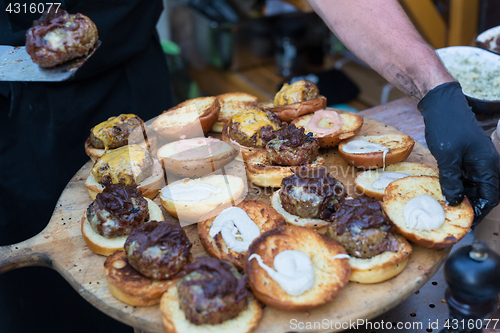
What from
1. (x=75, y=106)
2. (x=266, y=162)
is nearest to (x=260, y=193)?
(x=266, y=162)

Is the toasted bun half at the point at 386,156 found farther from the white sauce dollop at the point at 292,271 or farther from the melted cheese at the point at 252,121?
the white sauce dollop at the point at 292,271

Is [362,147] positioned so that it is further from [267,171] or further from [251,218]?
[251,218]

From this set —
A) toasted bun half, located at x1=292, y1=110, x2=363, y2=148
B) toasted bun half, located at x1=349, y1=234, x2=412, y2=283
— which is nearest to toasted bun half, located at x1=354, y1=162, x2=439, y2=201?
toasted bun half, located at x1=292, y1=110, x2=363, y2=148

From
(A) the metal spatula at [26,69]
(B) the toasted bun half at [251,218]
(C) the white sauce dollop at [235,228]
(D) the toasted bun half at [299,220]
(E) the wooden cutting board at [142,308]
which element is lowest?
(E) the wooden cutting board at [142,308]

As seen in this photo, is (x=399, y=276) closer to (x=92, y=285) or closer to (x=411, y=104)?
(x=92, y=285)

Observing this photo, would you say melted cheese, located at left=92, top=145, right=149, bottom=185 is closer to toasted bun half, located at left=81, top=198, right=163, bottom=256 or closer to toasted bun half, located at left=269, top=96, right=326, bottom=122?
toasted bun half, located at left=81, top=198, right=163, bottom=256

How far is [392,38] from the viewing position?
10.7 feet

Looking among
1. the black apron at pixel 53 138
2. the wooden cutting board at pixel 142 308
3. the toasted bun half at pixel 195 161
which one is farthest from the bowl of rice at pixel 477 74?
the black apron at pixel 53 138

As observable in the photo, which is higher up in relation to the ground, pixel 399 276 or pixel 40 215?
pixel 399 276

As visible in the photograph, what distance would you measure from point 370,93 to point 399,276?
5749mm

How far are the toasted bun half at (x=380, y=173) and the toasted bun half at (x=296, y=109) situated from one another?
0.93 metres

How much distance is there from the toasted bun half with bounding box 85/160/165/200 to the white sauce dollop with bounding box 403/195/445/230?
1.77 m

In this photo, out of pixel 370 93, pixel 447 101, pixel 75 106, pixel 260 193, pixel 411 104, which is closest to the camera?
pixel 447 101

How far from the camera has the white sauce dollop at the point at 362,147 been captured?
3129 millimetres
